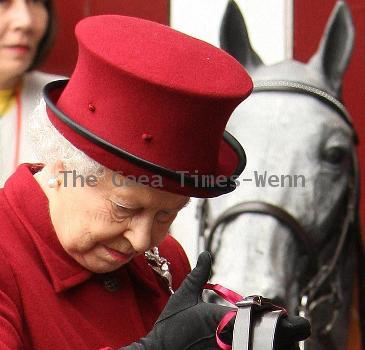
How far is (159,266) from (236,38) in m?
0.70

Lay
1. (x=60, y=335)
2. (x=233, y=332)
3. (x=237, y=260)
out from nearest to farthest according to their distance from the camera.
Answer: (x=233, y=332), (x=60, y=335), (x=237, y=260)

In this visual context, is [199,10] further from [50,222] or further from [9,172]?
[50,222]

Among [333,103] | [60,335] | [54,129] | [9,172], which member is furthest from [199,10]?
[60,335]

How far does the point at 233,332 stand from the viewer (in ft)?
2.93

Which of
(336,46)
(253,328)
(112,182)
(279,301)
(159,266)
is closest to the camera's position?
(253,328)

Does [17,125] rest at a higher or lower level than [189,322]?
lower

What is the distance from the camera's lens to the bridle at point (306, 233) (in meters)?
1.62

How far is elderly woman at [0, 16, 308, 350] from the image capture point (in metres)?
0.95

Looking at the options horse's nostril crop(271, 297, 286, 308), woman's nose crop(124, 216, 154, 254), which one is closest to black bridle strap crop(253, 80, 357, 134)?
horse's nostril crop(271, 297, 286, 308)

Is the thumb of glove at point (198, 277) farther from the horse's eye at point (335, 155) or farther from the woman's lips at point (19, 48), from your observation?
the woman's lips at point (19, 48)

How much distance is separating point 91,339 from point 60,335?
0.15 ft

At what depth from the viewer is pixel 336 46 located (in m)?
1.71

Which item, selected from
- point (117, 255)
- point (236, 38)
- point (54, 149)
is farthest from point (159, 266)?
point (236, 38)

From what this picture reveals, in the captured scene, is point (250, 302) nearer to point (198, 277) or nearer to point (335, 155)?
point (198, 277)
